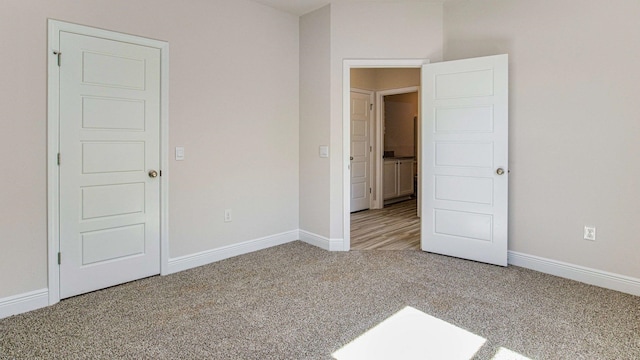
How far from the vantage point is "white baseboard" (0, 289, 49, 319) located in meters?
2.43

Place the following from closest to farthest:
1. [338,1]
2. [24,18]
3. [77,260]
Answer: [24,18] < [77,260] < [338,1]

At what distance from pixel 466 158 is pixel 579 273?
1.37 meters

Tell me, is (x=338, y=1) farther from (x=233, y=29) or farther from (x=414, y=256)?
(x=414, y=256)

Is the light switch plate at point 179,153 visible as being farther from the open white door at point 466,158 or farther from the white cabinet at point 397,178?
the white cabinet at point 397,178

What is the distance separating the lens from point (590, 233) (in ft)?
9.86

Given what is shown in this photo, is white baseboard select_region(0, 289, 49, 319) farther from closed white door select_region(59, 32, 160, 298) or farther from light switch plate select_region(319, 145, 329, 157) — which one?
light switch plate select_region(319, 145, 329, 157)

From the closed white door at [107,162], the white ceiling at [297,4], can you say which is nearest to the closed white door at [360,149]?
the white ceiling at [297,4]

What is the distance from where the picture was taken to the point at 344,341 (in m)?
2.11

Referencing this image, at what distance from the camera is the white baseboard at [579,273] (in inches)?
111

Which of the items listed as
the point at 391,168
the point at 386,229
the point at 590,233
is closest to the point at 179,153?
the point at 386,229

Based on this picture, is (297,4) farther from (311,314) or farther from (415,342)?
(415,342)

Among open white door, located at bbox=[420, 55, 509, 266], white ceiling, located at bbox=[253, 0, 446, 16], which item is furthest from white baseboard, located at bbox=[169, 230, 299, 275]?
white ceiling, located at bbox=[253, 0, 446, 16]

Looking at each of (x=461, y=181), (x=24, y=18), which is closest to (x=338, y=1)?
(x=461, y=181)

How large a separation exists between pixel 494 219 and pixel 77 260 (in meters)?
3.65
